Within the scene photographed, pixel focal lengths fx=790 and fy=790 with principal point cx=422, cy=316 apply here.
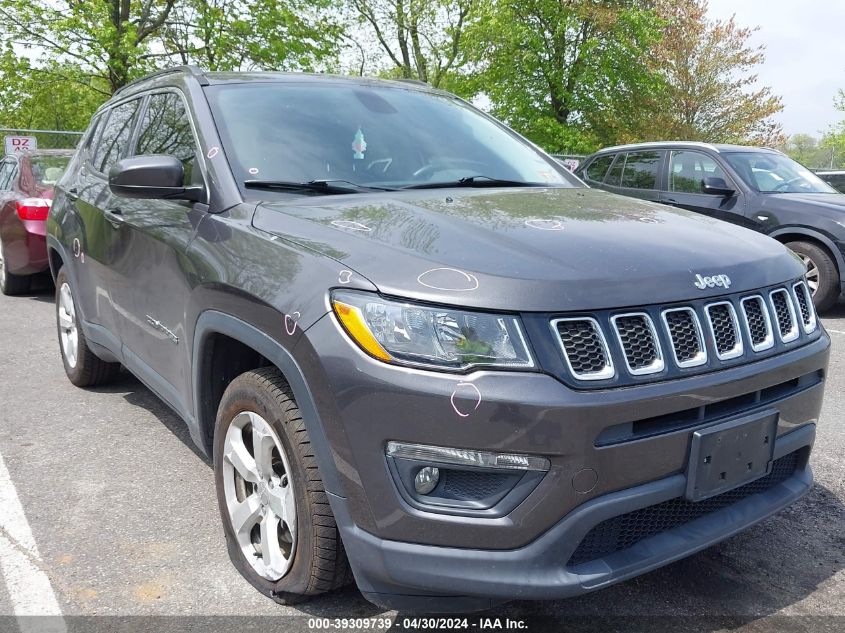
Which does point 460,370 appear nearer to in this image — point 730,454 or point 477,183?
point 730,454

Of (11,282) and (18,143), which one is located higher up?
(18,143)

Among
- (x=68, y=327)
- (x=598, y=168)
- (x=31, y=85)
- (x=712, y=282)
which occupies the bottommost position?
(x=68, y=327)

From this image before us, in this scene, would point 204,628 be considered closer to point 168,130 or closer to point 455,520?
point 455,520

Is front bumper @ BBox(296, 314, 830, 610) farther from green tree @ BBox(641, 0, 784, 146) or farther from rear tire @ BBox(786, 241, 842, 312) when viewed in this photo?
green tree @ BBox(641, 0, 784, 146)

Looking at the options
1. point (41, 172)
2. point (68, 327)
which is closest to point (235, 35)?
point (41, 172)

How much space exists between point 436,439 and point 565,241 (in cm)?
75

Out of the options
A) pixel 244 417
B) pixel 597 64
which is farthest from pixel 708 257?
pixel 597 64

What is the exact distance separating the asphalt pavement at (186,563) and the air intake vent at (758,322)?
2.88 ft

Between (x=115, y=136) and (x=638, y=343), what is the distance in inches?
134

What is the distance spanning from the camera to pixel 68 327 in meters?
4.98

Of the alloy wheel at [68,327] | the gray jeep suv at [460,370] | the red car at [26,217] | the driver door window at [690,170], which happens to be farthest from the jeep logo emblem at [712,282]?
the red car at [26,217]

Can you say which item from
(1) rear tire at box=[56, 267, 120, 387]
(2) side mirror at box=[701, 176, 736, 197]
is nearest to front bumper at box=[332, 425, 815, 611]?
(1) rear tire at box=[56, 267, 120, 387]

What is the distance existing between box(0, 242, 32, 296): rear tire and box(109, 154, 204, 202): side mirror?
6.39m

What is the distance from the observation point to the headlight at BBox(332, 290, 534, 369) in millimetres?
Result: 1955
